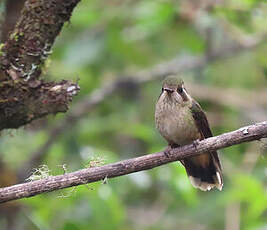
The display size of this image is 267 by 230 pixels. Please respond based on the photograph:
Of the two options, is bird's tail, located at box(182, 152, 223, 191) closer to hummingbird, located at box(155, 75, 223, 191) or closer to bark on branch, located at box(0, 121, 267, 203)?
hummingbird, located at box(155, 75, 223, 191)

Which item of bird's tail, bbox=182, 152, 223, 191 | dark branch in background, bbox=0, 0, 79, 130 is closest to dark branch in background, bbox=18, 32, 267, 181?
bird's tail, bbox=182, 152, 223, 191

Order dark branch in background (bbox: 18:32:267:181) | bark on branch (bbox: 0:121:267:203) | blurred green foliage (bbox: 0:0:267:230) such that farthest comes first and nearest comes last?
dark branch in background (bbox: 18:32:267:181) → blurred green foliage (bbox: 0:0:267:230) → bark on branch (bbox: 0:121:267:203)

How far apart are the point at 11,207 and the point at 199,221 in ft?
5.95

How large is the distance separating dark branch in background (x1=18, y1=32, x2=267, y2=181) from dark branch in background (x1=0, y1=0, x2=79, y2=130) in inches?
115

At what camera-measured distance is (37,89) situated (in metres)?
3.92

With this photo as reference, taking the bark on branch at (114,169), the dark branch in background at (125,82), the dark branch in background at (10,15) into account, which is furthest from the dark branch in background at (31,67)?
the dark branch in background at (125,82)

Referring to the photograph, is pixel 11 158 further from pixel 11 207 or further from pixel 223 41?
pixel 223 41

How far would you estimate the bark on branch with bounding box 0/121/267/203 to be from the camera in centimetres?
343

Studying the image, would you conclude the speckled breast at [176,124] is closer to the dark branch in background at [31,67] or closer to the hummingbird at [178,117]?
the hummingbird at [178,117]

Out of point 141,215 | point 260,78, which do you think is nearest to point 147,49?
point 260,78

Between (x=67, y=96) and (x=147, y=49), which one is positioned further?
(x=147, y=49)

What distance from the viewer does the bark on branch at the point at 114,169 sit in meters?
3.43

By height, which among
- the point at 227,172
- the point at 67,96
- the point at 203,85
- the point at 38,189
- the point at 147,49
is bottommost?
the point at 38,189

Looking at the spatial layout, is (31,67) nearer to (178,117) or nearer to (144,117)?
(178,117)
